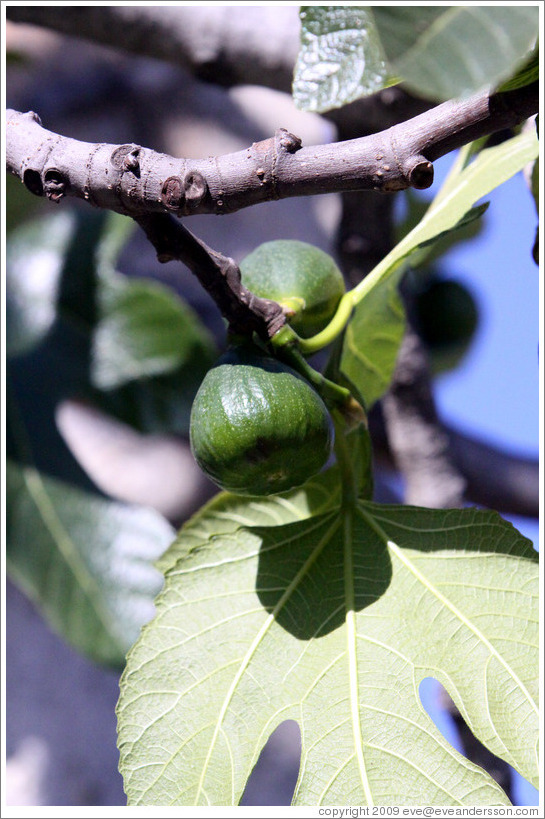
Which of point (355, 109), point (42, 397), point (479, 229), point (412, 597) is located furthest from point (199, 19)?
point (412, 597)

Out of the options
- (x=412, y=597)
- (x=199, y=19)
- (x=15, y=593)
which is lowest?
(x=15, y=593)

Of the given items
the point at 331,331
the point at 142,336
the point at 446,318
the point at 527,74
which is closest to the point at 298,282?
the point at 331,331

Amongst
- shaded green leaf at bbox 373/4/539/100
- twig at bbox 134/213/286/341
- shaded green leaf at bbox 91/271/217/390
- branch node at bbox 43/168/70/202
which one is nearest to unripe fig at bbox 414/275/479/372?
shaded green leaf at bbox 91/271/217/390

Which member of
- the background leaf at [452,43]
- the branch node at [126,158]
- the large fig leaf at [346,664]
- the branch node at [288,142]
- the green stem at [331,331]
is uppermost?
the background leaf at [452,43]

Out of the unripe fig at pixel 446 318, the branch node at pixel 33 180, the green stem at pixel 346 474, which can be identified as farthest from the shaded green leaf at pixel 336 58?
the unripe fig at pixel 446 318

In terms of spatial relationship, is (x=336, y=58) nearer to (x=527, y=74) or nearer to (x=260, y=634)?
(x=527, y=74)

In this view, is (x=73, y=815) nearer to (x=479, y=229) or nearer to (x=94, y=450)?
(x=94, y=450)

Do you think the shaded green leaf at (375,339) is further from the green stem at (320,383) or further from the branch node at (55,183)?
the branch node at (55,183)
